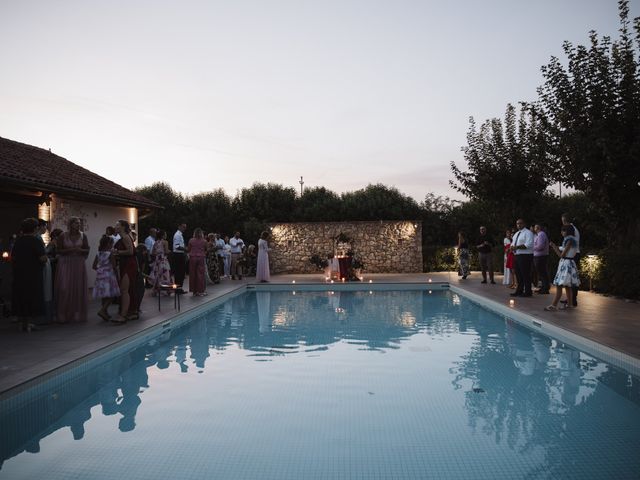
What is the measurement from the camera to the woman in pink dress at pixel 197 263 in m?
11.5

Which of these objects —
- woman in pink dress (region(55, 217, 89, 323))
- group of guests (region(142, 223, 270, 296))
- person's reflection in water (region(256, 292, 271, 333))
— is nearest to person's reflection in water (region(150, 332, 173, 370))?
woman in pink dress (region(55, 217, 89, 323))

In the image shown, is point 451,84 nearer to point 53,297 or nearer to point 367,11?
point 367,11

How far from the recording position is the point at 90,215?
13305 millimetres

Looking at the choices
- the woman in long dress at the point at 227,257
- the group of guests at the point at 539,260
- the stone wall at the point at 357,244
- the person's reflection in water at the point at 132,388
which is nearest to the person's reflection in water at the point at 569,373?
the group of guests at the point at 539,260

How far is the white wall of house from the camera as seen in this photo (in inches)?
460

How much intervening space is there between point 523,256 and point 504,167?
6.93m

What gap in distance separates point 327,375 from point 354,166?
22.4 meters

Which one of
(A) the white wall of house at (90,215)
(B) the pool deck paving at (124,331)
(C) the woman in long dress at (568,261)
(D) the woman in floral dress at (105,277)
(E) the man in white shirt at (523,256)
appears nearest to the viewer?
(B) the pool deck paving at (124,331)

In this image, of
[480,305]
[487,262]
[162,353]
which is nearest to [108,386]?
[162,353]

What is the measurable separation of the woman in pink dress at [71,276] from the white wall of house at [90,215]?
15.4 ft

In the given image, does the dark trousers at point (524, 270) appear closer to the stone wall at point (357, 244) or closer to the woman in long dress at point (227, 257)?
the woman in long dress at point (227, 257)

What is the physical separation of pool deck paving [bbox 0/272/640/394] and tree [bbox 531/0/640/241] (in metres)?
2.55

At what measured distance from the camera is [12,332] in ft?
21.9

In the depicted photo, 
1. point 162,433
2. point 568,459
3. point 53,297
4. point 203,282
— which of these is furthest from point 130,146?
point 568,459
